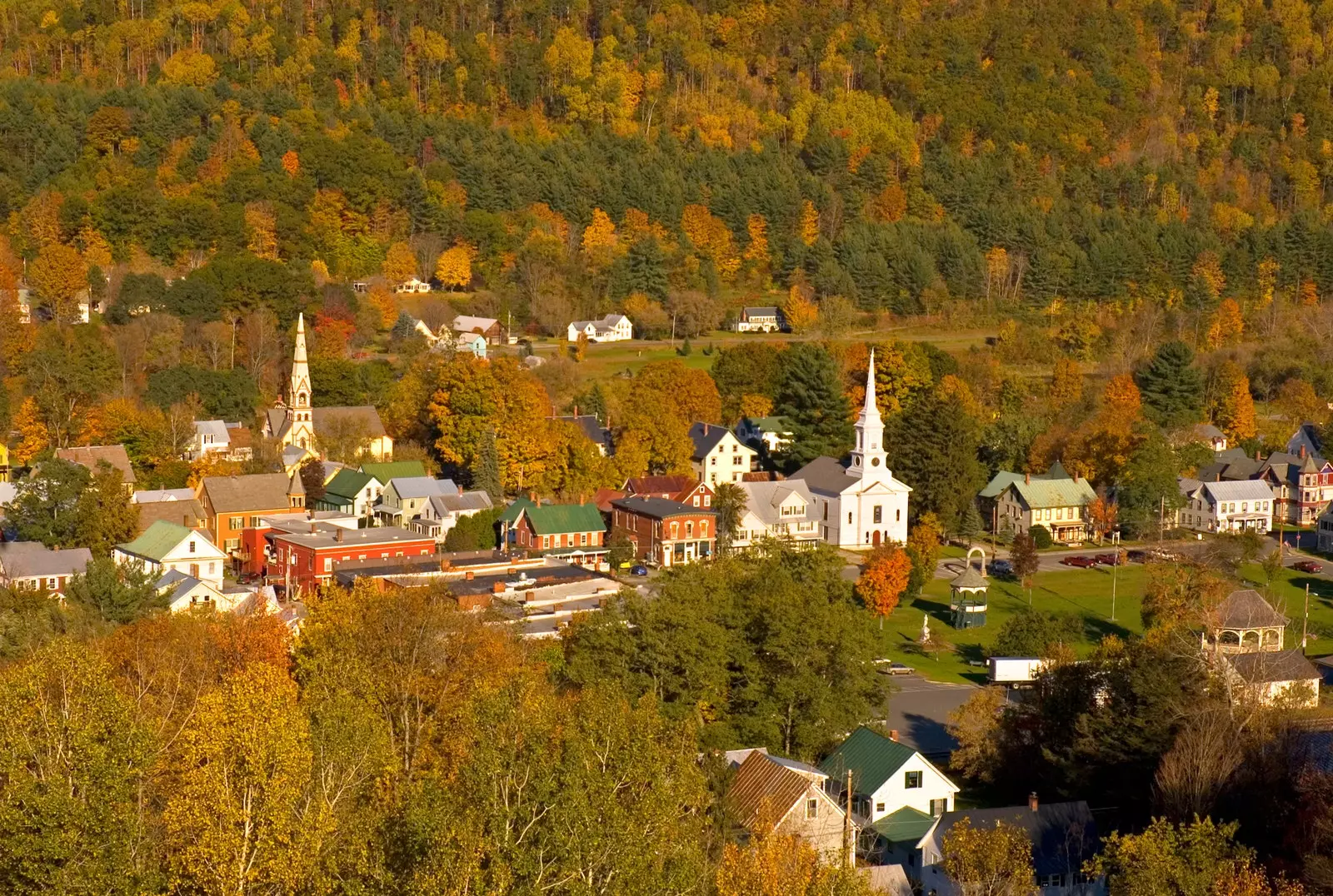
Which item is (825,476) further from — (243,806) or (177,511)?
(243,806)

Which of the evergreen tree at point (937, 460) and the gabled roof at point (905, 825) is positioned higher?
the gabled roof at point (905, 825)

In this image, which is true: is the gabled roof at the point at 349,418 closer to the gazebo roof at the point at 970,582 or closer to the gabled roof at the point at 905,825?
the gazebo roof at the point at 970,582

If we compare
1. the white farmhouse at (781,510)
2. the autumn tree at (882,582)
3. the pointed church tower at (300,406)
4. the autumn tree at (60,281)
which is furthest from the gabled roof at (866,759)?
the autumn tree at (60,281)

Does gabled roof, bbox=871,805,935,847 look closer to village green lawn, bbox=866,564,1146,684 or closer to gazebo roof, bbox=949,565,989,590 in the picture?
village green lawn, bbox=866,564,1146,684

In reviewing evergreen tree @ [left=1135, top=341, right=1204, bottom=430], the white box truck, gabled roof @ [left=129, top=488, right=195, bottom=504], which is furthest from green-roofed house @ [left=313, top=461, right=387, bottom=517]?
evergreen tree @ [left=1135, top=341, right=1204, bottom=430]

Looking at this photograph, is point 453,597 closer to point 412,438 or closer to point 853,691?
point 853,691

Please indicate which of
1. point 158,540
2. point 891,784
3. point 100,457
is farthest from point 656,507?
point 891,784

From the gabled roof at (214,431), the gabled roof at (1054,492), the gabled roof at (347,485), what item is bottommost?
the gabled roof at (1054,492)
